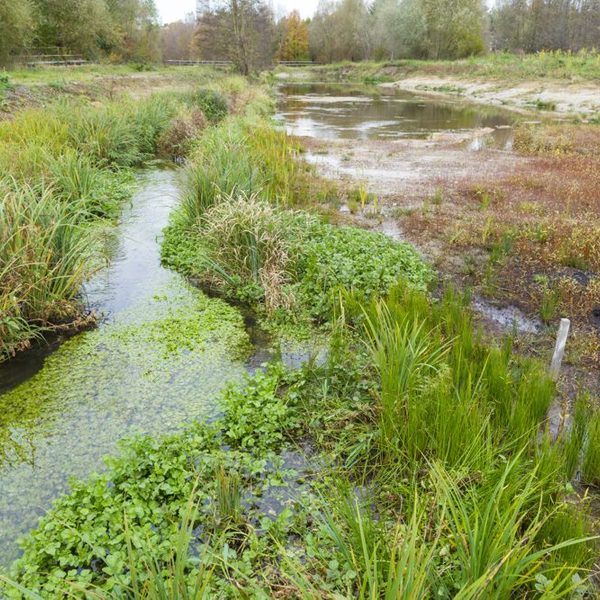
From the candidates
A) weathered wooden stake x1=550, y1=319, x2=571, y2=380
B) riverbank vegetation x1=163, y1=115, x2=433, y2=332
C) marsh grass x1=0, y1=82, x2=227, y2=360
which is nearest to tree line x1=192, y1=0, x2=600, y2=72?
marsh grass x1=0, y1=82, x2=227, y2=360

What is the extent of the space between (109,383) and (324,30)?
245ft

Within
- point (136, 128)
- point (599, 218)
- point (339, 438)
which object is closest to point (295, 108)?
point (136, 128)

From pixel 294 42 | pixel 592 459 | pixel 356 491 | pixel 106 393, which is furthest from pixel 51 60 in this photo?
pixel 294 42

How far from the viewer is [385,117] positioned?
24828 mm

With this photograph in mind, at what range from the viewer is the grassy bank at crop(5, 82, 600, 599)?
84.0 inches

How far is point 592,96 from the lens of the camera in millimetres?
25094

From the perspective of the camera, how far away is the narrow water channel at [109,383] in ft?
10.7

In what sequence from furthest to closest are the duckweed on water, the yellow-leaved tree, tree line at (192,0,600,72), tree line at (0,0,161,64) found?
1. the yellow-leaved tree
2. tree line at (192,0,600,72)
3. tree line at (0,0,161,64)
4. the duckweed on water

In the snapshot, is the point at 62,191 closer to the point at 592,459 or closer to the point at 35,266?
the point at 35,266

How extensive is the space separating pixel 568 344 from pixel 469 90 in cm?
3579

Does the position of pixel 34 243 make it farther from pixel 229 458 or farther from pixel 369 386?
pixel 369 386

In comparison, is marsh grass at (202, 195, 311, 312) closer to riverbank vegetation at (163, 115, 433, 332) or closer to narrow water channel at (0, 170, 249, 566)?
riverbank vegetation at (163, 115, 433, 332)

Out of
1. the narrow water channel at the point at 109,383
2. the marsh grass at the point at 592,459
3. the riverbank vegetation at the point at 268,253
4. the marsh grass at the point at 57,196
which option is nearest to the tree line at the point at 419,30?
the marsh grass at the point at 57,196

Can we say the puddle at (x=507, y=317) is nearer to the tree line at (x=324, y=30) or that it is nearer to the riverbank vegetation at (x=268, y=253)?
the riverbank vegetation at (x=268, y=253)
